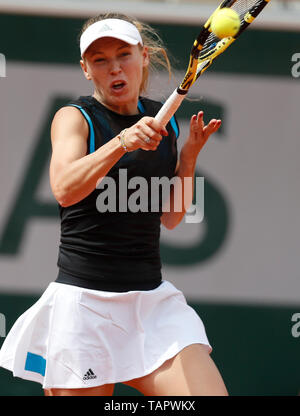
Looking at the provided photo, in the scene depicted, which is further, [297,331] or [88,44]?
[297,331]

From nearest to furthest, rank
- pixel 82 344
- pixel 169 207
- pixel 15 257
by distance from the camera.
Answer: pixel 82 344, pixel 169 207, pixel 15 257

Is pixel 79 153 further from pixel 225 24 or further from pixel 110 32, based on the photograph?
pixel 225 24

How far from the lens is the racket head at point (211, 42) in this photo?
224 cm

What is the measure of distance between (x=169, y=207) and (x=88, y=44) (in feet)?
2.30

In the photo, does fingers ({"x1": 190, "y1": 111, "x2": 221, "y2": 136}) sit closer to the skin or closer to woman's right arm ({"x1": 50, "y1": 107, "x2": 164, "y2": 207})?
the skin

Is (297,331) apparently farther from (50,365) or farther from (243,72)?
(50,365)

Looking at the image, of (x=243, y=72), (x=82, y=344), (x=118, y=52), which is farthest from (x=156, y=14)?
(x=82, y=344)

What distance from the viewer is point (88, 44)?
7.97ft

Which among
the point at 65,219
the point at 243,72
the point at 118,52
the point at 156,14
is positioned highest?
the point at 156,14

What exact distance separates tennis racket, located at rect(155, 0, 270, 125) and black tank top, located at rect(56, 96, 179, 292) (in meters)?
0.29

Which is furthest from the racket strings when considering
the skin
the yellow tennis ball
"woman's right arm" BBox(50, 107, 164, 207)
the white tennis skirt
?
the white tennis skirt

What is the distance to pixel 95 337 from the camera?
242 centimetres

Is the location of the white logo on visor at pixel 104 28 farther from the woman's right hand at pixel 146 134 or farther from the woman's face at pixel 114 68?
the woman's right hand at pixel 146 134

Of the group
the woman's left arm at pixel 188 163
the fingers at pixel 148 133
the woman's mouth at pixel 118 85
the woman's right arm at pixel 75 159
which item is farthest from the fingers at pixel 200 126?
the fingers at pixel 148 133
